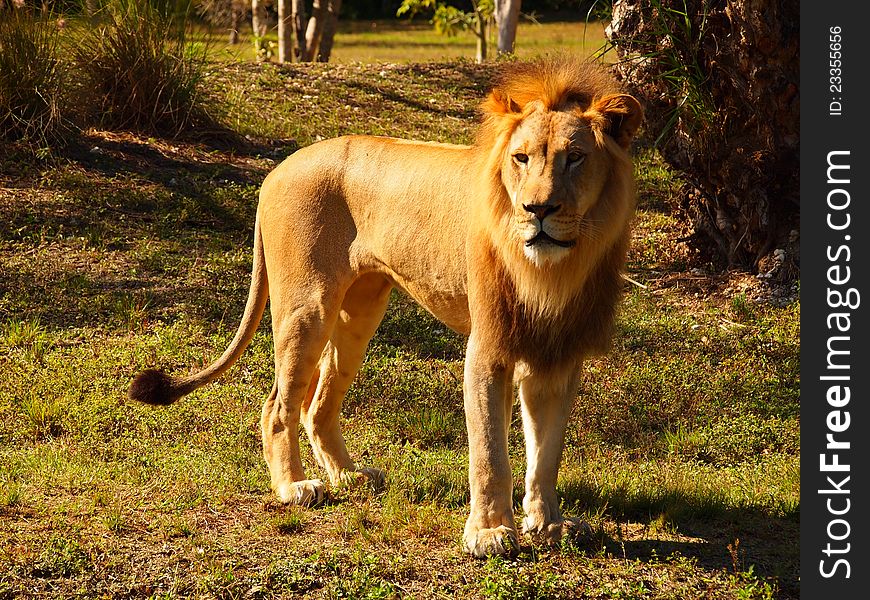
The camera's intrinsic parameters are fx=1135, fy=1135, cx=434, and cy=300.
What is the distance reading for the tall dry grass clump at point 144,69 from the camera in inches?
320

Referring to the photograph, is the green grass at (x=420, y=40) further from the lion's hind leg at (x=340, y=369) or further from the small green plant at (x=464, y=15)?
the lion's hind leg at (x=340, y=369)

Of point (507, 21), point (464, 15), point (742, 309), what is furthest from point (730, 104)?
point (464, 15)

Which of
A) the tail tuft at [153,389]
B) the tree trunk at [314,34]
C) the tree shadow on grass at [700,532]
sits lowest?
the tree shadow on grass at [700,532]

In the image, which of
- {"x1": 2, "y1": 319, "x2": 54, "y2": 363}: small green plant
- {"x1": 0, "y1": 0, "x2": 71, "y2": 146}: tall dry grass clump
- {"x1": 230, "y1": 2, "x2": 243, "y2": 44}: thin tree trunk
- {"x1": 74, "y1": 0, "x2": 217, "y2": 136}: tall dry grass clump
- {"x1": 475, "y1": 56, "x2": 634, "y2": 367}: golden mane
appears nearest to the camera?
A: {"x1": 475, "y1": 56, "x2": 634, "y2": 367}: golden mane

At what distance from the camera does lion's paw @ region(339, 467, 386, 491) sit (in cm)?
462

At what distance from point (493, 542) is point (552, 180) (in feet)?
3.99

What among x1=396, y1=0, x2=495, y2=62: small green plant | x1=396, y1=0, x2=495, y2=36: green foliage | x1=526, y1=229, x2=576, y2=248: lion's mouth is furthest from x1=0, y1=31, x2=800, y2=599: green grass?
x1=396, y1=0, x2=495, y2=36: green foliage

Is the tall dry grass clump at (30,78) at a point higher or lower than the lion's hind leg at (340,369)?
higher

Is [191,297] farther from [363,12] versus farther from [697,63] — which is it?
[363,12]

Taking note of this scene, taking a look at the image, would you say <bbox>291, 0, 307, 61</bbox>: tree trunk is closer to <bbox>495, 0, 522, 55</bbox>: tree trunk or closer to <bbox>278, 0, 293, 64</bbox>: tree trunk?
<bbox>278, 0, 293, 64</bbox>: tree trunk

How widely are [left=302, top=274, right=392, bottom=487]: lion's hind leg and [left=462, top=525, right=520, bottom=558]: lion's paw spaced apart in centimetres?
106

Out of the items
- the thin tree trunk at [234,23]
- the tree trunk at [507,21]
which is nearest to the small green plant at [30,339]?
the thin tree trunk at [234,23]

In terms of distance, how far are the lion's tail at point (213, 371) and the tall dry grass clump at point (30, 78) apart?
12.1 ft

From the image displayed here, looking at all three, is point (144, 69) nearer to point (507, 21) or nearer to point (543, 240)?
point (507, 21)
